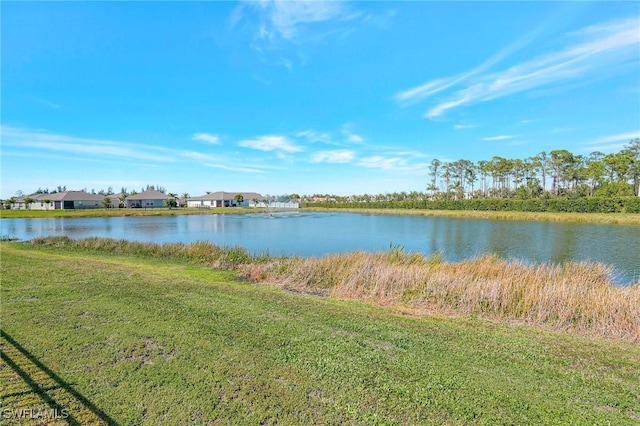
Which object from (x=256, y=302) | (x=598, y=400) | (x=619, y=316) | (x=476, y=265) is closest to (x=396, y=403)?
(x=598, y=400)

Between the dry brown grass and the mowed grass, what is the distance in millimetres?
676

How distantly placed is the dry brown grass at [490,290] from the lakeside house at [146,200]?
77.9 m

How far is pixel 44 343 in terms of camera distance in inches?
174

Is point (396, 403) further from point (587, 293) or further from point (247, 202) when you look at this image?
point (247, 202)

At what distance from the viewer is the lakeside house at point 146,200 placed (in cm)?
7762

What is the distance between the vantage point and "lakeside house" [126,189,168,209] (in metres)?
77.6

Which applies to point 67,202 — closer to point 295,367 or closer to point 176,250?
point 176,250

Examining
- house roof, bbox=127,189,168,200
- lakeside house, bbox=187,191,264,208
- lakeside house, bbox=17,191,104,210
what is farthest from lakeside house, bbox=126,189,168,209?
lakeside house, bbox=187,191,264,208

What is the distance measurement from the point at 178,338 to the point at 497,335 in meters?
4.64

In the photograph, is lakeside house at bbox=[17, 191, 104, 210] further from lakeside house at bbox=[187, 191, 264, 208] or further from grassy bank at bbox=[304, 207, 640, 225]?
grassy bank at bbox=[304, 207, 640, 225]

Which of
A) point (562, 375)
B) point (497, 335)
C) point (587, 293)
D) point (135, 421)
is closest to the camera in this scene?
point (135, 421)

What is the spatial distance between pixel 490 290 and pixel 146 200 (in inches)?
3304

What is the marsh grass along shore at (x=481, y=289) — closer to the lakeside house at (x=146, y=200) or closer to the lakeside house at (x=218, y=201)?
the lakeside house at (x=146, y=200)

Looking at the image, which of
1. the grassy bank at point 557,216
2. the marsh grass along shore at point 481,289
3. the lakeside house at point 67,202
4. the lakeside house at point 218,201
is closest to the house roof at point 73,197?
the lakeside house at point 67,202
